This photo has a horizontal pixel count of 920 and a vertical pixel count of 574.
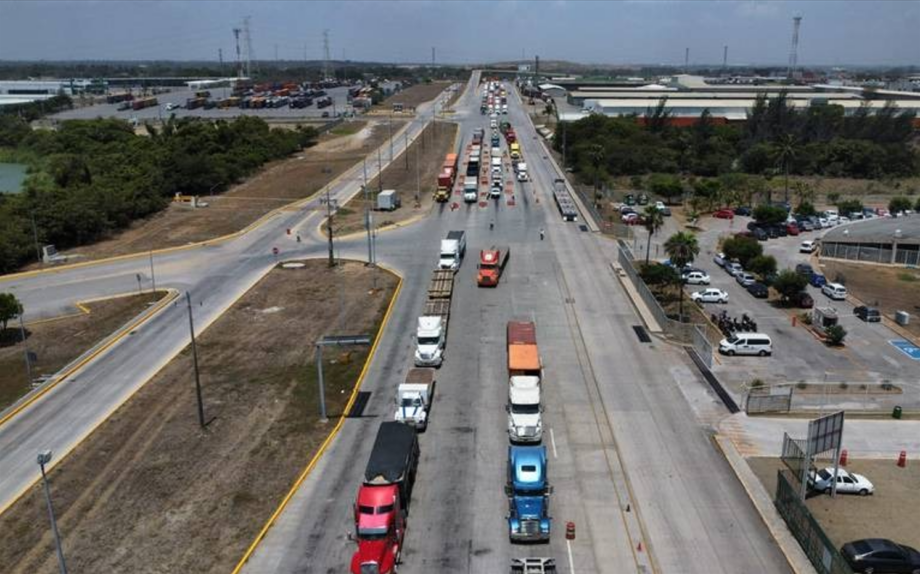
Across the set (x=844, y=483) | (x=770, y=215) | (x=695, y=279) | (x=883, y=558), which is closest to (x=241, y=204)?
(x=695, y=279)

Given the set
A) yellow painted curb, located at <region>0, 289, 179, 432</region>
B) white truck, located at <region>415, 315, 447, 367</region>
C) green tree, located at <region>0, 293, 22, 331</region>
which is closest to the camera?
yellow painted curb, located at <region>0, 289, 179, 432</region>

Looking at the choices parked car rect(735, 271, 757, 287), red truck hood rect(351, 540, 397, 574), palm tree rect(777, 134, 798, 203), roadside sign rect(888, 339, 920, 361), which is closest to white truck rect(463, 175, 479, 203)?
parked car rect(735, 271, 757, 287)

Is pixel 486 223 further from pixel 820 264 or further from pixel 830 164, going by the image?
pixel 830 164

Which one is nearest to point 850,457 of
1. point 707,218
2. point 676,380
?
point 676,380

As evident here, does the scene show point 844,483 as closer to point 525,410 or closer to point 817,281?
point 525,410

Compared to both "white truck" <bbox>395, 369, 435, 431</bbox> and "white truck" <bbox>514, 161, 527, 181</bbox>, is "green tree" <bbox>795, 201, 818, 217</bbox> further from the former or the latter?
"white truck" <bbox>395, 369, 435, 431</bbox>

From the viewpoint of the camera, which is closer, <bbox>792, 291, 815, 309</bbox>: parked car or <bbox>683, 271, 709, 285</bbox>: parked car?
<bbox>792, 291, 815, 309</bbox>: parked car
